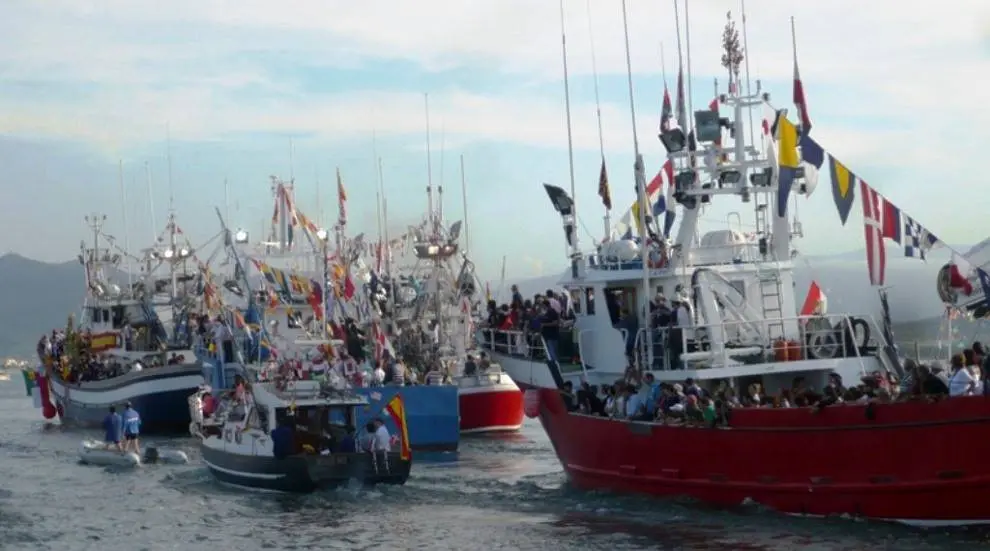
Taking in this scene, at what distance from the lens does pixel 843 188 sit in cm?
2600

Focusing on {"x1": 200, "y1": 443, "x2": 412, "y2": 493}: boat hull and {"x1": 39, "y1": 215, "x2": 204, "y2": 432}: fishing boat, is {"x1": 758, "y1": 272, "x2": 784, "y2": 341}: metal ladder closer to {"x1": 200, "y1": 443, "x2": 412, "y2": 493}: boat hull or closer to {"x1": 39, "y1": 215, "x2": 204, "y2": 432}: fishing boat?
{"x1": 200, "y1": 443, "x2": 412, "y2": 493}: boat hull

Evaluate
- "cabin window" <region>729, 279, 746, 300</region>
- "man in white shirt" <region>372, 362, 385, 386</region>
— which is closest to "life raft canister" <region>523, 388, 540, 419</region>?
"cabin window" <region>729, 279, 746, 300</region>

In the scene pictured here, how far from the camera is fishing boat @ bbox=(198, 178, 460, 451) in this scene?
1577 inches

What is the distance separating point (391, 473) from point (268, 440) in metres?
2.80

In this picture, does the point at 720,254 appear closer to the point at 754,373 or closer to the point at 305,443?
the point at 754,373

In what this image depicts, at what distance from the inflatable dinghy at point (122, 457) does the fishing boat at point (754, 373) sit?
491 inches

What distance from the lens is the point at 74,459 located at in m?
45.2

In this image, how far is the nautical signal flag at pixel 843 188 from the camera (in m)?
25.9

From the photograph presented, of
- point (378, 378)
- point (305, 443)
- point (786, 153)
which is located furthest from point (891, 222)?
point (378, 378)

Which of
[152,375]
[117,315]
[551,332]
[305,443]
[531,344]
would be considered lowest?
[305,443]

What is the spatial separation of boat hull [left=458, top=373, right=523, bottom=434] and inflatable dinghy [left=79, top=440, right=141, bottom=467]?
424 inches

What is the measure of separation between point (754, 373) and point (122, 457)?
19.5 metres

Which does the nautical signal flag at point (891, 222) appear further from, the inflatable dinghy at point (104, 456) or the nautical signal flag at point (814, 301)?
the inflatable dinghy at point (104, 456)

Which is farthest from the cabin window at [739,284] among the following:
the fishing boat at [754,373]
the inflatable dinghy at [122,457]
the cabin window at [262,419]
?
the inflatable dinghy at [122,457]
